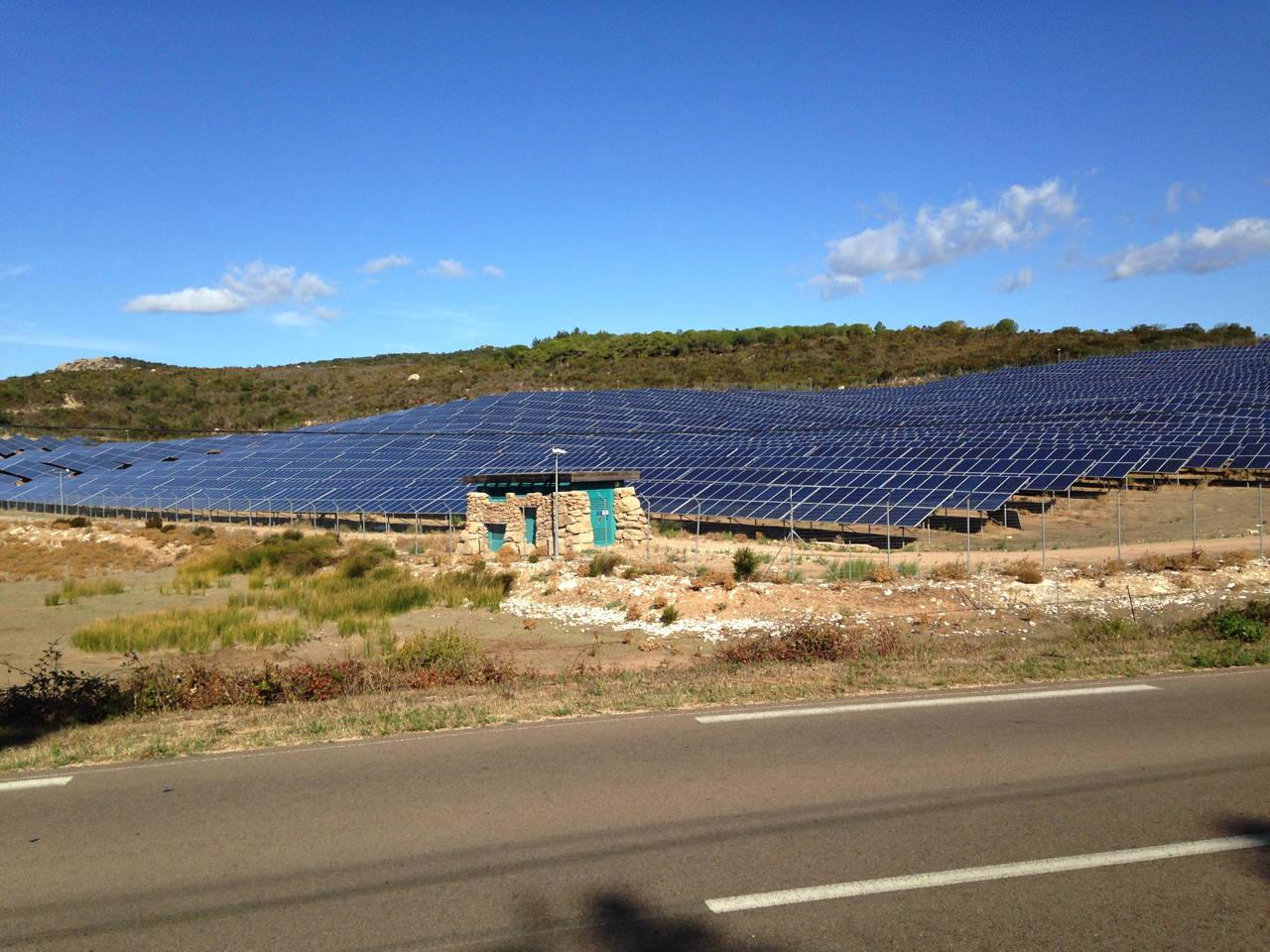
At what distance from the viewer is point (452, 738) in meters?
8.89

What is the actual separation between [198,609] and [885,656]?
16.8 m

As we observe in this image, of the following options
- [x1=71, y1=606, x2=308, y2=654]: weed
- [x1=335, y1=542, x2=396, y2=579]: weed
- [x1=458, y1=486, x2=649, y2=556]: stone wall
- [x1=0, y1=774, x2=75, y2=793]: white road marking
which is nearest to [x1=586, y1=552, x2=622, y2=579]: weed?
[x1=458, y1=486, x2=649, y2=556]: stone wall

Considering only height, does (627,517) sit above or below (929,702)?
above

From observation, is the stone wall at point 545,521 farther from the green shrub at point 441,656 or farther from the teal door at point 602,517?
the green shrub at point 441,656

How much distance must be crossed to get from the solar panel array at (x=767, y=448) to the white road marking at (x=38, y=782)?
25027 mm

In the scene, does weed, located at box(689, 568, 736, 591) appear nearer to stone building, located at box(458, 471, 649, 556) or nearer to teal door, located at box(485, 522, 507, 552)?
stone building, located at box(458, 471, 649, 556)

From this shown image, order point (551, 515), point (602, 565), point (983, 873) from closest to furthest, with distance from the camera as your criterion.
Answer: point (983, 873), point (602, 565), point (551, 515)

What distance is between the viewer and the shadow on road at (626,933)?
4906mm

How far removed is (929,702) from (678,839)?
4333 mm

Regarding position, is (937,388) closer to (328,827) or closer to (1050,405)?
(1050,405)

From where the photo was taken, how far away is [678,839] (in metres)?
6.31

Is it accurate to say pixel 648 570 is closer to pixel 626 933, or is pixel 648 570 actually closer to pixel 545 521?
pixel 545 521

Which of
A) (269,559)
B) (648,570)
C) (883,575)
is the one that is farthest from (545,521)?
(883,575)

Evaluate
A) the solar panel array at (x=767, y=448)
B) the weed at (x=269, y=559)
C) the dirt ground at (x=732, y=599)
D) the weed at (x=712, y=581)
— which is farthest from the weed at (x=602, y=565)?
the weed at (x=269, y=559)
